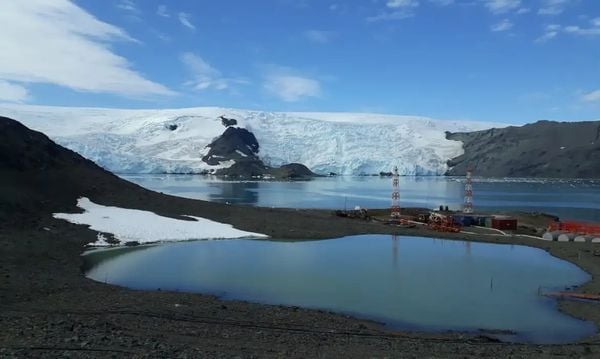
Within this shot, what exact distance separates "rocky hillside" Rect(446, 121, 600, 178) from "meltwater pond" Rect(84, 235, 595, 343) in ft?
442

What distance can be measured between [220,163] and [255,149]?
34.8 feet

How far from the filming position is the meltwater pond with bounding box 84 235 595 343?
53.7 feet

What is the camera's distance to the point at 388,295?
19.1 m

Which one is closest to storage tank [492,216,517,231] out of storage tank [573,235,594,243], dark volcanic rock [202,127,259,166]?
storage tank [573,235,594,243]

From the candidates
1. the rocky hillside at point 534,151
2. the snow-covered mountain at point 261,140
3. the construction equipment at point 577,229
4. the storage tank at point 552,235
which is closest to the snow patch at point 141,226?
the storage tank at point 552,235

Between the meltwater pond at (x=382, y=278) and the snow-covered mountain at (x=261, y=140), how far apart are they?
102 meters

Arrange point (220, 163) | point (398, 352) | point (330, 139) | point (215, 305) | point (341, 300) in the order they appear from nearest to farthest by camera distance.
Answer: point (398, 352) < point (215, 305) < point (341, 300) < point (330, 139) < point (220, 163)

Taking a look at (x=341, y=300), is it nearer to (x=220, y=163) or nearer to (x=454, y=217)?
(x=454, y=217)

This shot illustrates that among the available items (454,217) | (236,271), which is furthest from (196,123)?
(236,271)

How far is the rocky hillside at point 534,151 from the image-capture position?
15350 centimetres

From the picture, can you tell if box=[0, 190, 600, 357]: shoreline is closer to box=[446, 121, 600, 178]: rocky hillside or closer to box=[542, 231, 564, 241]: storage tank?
box=[542, 231, 564, 241]: storage tank

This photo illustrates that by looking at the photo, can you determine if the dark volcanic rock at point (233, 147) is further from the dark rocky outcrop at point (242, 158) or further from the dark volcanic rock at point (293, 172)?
the dark volcanic rock at point (293, 172)

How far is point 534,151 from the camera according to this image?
164375 mm

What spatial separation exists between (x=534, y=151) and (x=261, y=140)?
7989 centimetres
